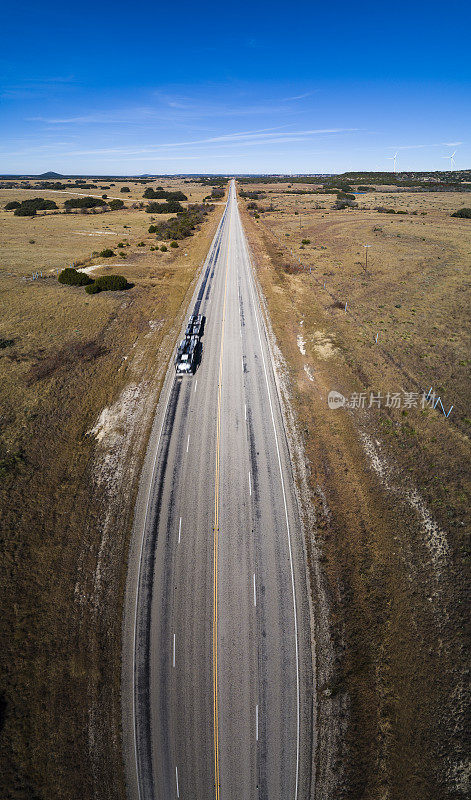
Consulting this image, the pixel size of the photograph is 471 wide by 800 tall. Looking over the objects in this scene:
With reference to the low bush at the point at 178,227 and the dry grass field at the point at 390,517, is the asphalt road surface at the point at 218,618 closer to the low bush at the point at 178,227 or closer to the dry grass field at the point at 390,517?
the dry grass field at the point at 390,517

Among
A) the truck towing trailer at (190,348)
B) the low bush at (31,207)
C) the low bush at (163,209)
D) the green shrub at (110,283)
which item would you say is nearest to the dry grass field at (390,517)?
the truck towing trailer at (190,348)

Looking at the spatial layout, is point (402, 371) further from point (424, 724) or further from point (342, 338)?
point (424, 724)

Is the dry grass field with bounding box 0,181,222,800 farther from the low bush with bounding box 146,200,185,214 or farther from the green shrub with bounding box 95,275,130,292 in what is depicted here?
the low bush with bounding box 146,200,185,214

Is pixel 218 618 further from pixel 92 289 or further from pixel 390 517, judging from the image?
pixel 92 289

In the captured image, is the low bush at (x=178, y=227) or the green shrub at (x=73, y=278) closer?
the green shrub at (x=73, y=278)

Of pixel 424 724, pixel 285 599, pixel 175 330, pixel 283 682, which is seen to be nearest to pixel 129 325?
pixel 175 330

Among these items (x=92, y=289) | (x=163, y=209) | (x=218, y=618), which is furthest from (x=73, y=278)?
(x=163, y=209)
